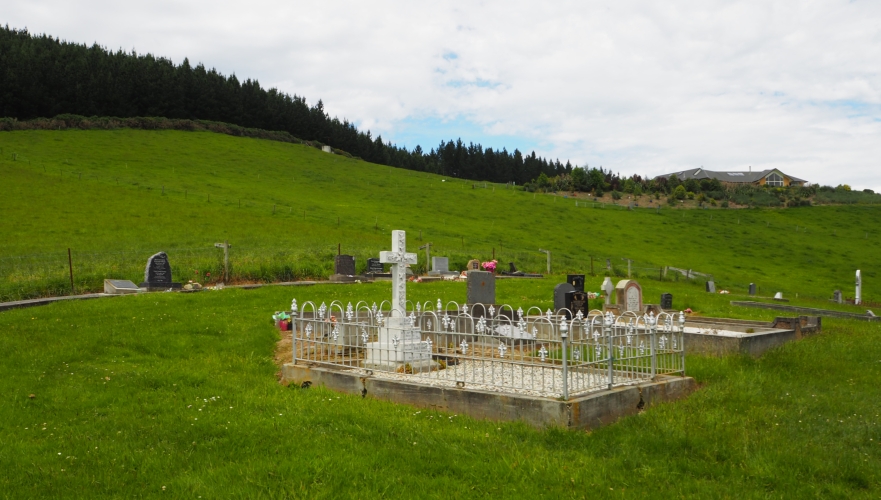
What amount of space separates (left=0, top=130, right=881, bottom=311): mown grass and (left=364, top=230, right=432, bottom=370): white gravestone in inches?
473

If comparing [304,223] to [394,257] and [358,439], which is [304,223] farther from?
[358,439]

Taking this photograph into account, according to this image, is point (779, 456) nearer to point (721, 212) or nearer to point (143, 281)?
point (143, 281)

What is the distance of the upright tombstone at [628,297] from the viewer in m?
16.5

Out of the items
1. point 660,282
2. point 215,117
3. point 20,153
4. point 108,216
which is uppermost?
point 215,117

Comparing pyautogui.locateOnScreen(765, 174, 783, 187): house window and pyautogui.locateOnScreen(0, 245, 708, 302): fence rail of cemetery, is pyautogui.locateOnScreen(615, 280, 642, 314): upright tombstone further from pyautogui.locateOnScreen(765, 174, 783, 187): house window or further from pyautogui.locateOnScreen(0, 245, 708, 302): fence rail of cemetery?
pyautogui.locateOnScreen(765, 174, 783, 187): house window

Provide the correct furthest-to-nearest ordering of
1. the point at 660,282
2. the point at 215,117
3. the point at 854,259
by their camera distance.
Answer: the point at 215,117
the point at 854,259
the point at 660,282

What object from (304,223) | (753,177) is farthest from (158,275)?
(753,177)

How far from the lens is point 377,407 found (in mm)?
8250

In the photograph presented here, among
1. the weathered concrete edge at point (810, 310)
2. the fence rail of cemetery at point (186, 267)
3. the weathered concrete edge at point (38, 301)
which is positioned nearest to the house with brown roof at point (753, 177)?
the fence rail of cemetery at point (186, 267)

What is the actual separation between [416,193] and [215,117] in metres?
35.0

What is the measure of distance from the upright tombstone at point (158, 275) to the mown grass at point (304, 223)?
5.50 feet

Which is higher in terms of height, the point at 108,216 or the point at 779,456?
the point at 108,216

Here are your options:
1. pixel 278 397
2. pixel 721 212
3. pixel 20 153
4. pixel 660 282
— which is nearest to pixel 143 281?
pixel 278 397

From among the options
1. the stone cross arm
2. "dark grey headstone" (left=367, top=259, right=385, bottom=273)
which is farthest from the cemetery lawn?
"dark grey headstone" (left=367, top=259, right=385, bottom=273)
